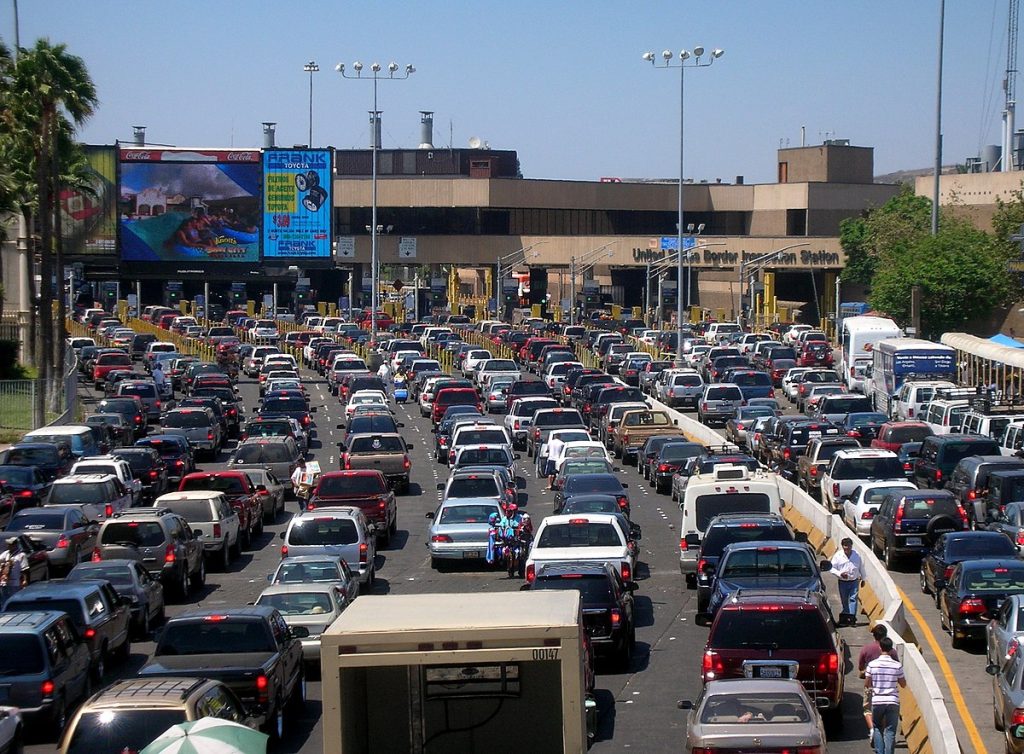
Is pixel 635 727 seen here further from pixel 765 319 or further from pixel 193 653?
pixel 765 319

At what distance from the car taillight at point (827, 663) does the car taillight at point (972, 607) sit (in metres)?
5.16

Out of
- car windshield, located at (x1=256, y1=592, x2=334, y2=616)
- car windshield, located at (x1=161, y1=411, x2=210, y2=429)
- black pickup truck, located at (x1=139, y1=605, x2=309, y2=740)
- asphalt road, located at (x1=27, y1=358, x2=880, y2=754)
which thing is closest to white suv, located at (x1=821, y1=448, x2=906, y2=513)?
asphalt road, located at (x1=27, y1=358, x2=880, y2=754)

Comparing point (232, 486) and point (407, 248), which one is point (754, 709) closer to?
point (232, 486)

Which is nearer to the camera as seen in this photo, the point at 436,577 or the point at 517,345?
the point at 436,577

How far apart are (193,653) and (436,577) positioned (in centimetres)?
1114

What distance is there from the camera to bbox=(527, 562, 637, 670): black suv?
64.8 feet

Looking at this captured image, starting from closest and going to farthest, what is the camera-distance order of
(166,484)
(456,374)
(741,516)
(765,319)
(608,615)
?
1. (608,615)
2. (741,516)
3. (166,484)
4. (456,374)
5. (765,319)

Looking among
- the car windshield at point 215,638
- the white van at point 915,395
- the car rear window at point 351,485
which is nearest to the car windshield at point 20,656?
the car windshield at point 215,638

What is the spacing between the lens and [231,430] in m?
51.1

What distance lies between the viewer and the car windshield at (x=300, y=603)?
20.4 meters

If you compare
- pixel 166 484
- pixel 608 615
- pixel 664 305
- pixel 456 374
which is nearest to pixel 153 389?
pixel 166 484

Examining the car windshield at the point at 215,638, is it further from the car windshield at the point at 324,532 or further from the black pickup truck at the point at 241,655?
the car windshield at the point at 324,532

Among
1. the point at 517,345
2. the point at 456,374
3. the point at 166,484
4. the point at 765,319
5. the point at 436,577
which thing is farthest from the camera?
the point at 765,319

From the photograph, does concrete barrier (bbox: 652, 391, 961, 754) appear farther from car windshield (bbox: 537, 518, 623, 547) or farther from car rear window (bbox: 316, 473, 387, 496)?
car rear window (bbox: 316, 473, 387, 496)
